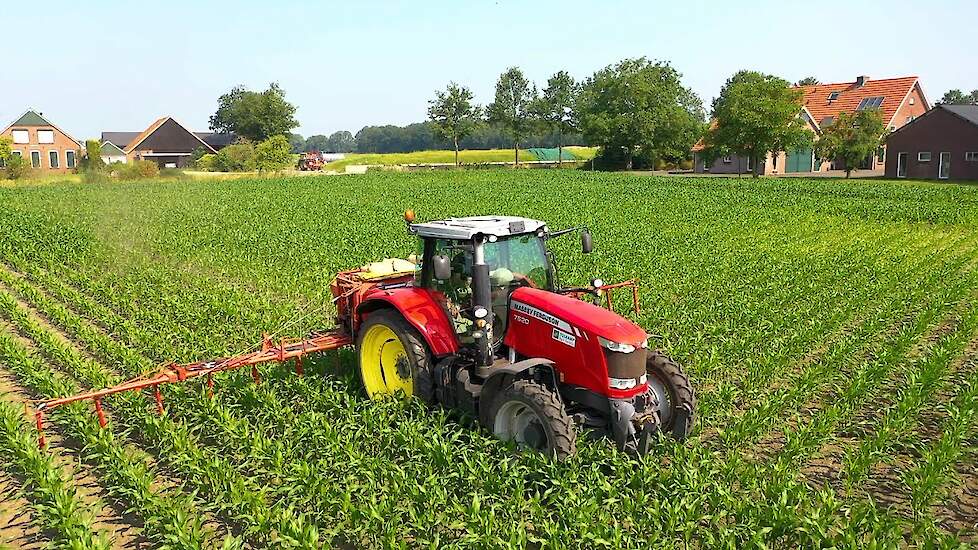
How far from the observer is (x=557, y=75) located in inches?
2995

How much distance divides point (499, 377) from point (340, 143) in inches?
7271

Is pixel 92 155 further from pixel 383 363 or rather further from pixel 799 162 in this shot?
pixel 383 363

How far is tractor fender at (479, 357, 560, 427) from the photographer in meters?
5.96

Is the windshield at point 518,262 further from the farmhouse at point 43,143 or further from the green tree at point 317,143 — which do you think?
the green tree at point 317,143

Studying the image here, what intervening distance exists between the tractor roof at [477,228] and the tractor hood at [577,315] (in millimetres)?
574

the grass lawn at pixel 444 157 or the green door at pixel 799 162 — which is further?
the grass lawn at pixel 444 157

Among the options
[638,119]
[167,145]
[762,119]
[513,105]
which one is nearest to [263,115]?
[167,145]

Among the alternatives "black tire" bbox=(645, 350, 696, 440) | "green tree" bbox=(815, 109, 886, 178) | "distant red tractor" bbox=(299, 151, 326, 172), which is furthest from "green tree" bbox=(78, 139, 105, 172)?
"black tire" bbox=(645, 350, 696, 440)

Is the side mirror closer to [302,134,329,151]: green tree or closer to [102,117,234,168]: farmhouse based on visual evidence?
[102,117,234,168]: farmhouse

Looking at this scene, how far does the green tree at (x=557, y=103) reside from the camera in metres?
75.2

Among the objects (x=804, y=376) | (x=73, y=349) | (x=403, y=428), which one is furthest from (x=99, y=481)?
(x=804, y=376)

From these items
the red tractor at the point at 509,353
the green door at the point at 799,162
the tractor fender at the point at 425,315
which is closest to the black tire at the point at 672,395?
the red tractor at the point at 509,353

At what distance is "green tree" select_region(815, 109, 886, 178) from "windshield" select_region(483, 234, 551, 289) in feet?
139

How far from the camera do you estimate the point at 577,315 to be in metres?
5.92
